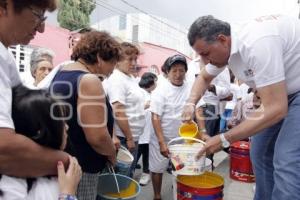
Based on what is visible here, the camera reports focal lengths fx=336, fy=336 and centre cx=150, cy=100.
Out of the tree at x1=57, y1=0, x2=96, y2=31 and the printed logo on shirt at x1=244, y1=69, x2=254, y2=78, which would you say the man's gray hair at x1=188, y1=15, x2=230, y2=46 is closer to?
the printed logo on shirt at x1=244, y1=69, x2=254, y2=78

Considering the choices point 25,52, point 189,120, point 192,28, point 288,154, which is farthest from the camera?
point 25,52

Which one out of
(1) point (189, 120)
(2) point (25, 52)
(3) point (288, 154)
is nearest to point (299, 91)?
(3) point (288, 154)

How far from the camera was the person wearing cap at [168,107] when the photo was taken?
3430mm

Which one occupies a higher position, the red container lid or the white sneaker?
the red container lid

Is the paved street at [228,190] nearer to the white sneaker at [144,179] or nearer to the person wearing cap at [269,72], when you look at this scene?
the white sneaker at [144,179]

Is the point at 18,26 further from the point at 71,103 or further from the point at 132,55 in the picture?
the point at 132,55

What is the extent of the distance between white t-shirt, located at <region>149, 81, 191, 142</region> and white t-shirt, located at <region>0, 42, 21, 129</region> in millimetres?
2260

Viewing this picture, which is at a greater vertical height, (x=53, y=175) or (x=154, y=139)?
(x=53, y=175)

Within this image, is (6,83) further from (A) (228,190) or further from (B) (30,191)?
(A) (228,190)

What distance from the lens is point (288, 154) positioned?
1.83m

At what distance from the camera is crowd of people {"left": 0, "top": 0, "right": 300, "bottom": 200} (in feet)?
3.71

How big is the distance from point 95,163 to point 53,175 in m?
0.83

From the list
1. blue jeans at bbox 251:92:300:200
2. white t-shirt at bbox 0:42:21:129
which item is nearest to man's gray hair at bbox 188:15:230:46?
blue jeans at bbox 251:92:300:200

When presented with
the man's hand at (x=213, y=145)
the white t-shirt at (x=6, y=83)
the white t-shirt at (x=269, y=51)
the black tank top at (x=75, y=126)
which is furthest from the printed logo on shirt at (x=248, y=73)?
the white t-shirt at (x=6, y=83)
